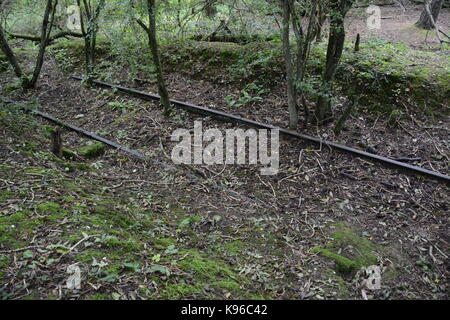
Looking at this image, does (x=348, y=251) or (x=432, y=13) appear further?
(x=432, y=13)

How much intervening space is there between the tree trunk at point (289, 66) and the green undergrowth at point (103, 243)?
3082 millimetres

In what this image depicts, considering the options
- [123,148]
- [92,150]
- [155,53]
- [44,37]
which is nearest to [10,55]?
[44,37]

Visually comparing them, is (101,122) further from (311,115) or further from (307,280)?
(307,280)

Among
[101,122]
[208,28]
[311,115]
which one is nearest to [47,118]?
[101,122]

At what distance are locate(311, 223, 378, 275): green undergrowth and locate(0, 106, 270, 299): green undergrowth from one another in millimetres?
1087

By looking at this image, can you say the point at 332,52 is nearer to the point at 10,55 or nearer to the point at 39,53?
the point at 39,53

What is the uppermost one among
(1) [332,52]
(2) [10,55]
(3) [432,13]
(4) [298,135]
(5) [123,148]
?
(3) [432,13]

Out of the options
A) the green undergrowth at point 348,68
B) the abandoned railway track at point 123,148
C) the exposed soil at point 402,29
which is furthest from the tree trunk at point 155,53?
the exposed soil at point 402,29

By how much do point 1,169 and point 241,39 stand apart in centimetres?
728

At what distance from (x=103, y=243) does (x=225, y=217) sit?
1928 mm

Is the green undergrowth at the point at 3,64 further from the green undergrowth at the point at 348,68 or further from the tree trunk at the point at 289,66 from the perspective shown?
the tree trunk at the point at 289,66

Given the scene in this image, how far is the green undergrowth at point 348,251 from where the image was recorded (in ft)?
13.4

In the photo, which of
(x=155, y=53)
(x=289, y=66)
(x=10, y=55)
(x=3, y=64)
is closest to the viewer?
(x=289, y=66)

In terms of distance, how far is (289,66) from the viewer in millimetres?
6586
